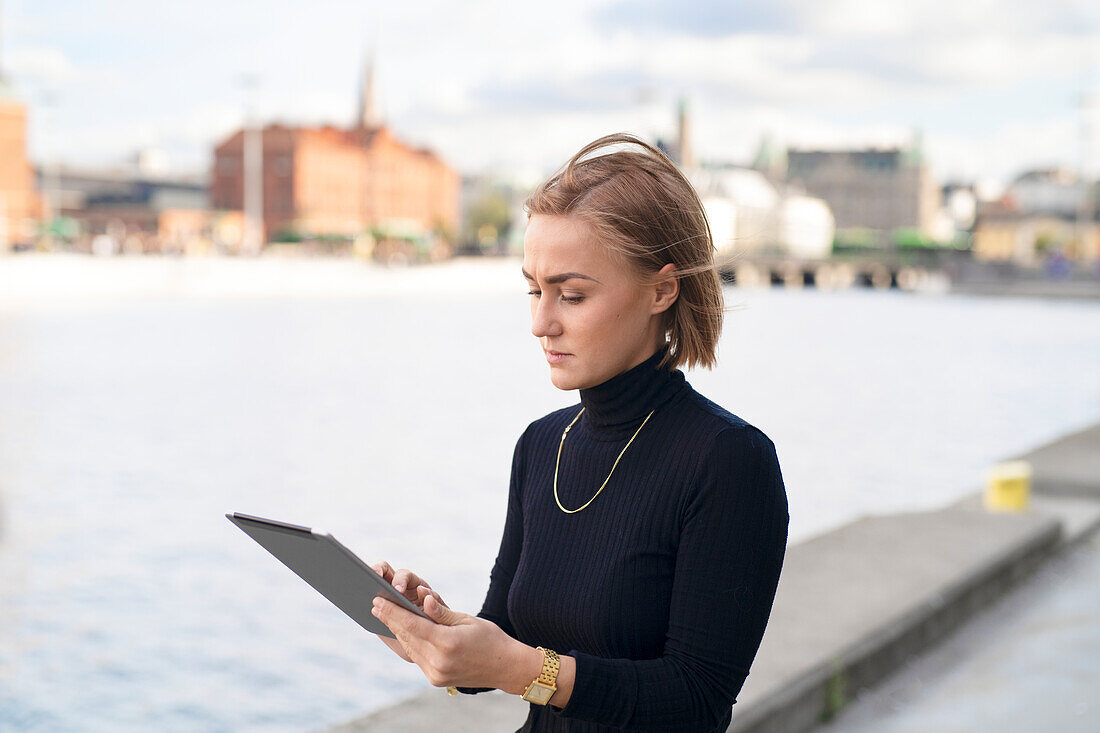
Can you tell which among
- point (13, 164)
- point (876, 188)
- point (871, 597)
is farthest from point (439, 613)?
point (876, 188)

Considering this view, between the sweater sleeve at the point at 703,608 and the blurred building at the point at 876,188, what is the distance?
138 m

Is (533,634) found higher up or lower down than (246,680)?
higher up

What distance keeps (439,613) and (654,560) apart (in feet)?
1.12

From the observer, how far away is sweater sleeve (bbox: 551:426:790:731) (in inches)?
65.9

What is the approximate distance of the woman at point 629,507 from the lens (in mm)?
1668

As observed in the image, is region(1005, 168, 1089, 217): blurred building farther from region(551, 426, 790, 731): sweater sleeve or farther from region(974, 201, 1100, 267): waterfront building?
region(551, 426, 790, 731): sweater sleeve

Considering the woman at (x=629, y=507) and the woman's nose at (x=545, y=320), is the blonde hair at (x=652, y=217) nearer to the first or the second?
the woman at (x=629, y=507)

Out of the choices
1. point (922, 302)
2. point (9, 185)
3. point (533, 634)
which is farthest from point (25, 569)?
point (9, 185)

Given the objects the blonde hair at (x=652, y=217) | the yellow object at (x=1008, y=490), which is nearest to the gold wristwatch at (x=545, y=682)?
the blonde hair at (x=652, y=217)

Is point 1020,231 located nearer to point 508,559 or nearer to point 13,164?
point 13,164

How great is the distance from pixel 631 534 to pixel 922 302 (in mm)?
70381

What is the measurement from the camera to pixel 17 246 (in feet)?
189

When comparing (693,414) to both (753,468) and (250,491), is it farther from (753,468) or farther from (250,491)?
(250,491)

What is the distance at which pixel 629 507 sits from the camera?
1.77 meters
